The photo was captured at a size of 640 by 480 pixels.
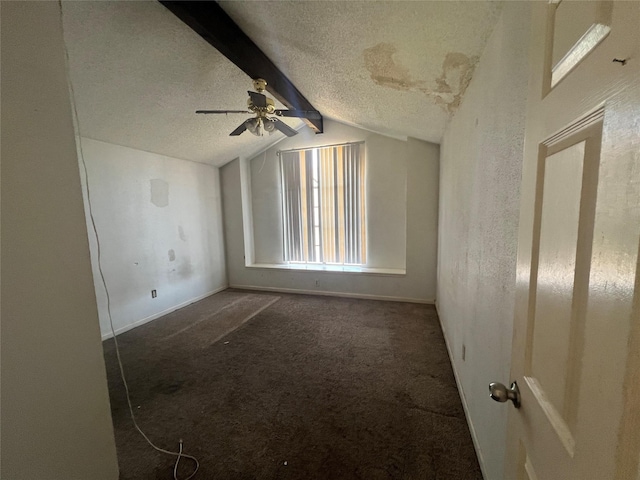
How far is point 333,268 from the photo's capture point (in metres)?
4.35

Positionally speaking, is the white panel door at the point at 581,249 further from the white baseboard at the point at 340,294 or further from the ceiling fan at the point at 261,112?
the white baseboard at the point at 340,294

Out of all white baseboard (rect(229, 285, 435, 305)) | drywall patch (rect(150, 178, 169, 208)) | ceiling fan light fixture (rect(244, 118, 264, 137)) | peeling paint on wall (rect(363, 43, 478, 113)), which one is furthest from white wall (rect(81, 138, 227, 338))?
peeling paint on wall (rect(363, 43, 478, 113))

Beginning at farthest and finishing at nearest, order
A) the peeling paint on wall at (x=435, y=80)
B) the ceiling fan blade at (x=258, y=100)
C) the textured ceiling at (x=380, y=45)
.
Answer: the ceiling fan blade at (x=258, y=100) → the peeling paint on wall at (x=435, y=80) → the textured ceiling at (x=380, y=45)

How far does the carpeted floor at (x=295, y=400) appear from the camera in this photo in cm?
143

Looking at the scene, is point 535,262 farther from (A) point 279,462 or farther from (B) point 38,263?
(A) point 279,462

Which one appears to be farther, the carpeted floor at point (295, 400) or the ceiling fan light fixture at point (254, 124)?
the ceiling fan light fixture at point (254, 124)

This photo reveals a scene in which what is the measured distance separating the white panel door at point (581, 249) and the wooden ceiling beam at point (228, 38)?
188 centimetres

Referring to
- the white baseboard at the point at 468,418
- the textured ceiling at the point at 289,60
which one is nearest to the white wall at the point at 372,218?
the textured ceiling at the point at 289,60

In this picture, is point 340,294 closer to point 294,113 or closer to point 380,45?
point 294,113

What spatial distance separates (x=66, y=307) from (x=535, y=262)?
142 centimetres

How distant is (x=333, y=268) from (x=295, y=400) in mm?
2574

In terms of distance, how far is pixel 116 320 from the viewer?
312 centimetres

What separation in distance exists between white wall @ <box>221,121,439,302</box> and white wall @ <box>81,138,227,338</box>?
48 centimetres

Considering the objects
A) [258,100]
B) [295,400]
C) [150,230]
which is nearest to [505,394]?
[295,400]
